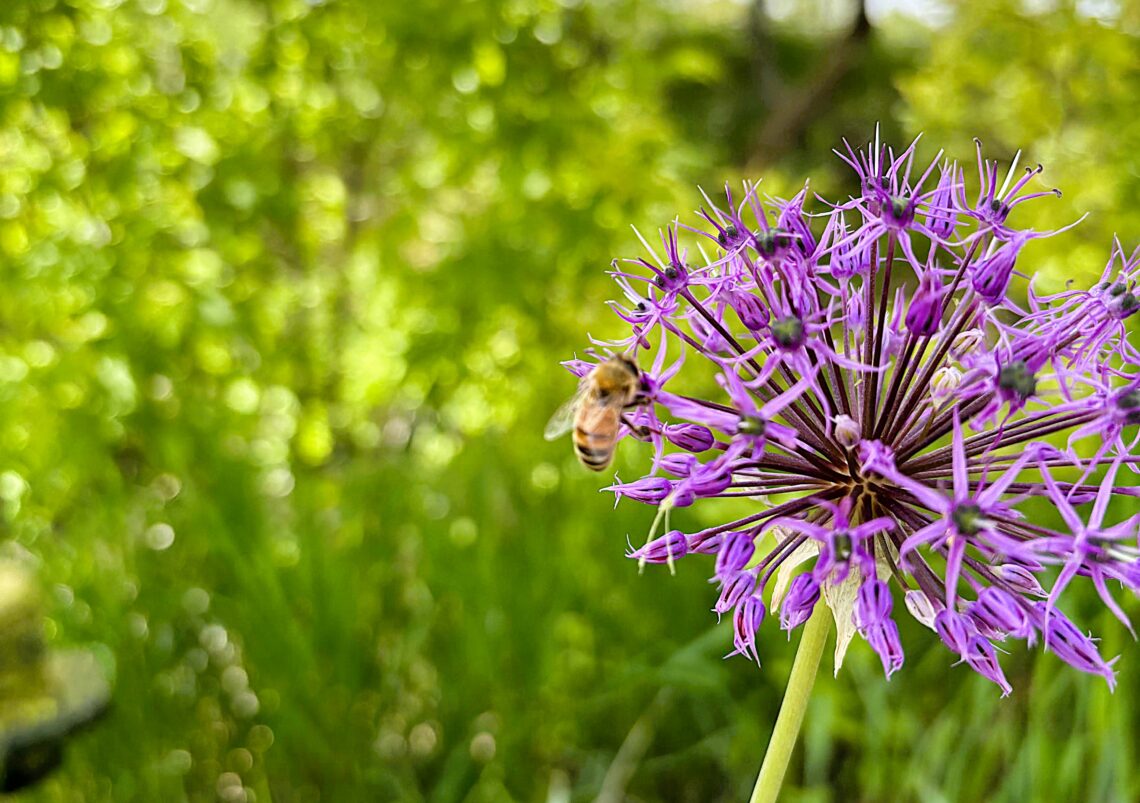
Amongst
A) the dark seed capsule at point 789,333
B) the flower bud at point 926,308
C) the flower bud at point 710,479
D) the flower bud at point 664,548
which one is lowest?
the flower bud at point 664,548

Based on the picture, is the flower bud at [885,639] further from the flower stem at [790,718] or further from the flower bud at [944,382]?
the flower bud at [944,382]

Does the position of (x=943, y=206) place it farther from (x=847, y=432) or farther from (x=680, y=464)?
(x=680, y=464)

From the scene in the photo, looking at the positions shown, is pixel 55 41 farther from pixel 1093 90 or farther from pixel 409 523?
pixel 1093 90

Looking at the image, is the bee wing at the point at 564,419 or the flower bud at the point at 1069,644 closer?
the flower bud at the point at 1069,644

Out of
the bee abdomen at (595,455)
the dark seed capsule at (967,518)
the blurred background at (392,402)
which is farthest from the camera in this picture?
the blurred background at (392,402)

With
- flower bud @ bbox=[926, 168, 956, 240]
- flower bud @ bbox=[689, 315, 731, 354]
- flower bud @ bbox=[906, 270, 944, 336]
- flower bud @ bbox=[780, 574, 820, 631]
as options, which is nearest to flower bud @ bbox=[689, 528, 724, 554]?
flower bud @ bbox=[780, 574, 820, 631]

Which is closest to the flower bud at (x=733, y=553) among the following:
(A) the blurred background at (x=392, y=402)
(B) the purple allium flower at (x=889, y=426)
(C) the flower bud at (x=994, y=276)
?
(B) the purple allium flower at (x=889, y=426)

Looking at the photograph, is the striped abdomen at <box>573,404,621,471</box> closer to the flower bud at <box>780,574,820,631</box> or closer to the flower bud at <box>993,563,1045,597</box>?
the flower bud at <box>780,574,820,631</box>

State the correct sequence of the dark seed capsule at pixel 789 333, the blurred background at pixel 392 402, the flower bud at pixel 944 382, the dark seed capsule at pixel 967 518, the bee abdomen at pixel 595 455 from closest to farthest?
the dark seed capsule at pixel 967 518 < the dark seed capsule at pixel 789 333 < the flower bud at pixel 944 382 < the bee abdomen at pixel 595 455 < the blurred background at pixel 392 402
